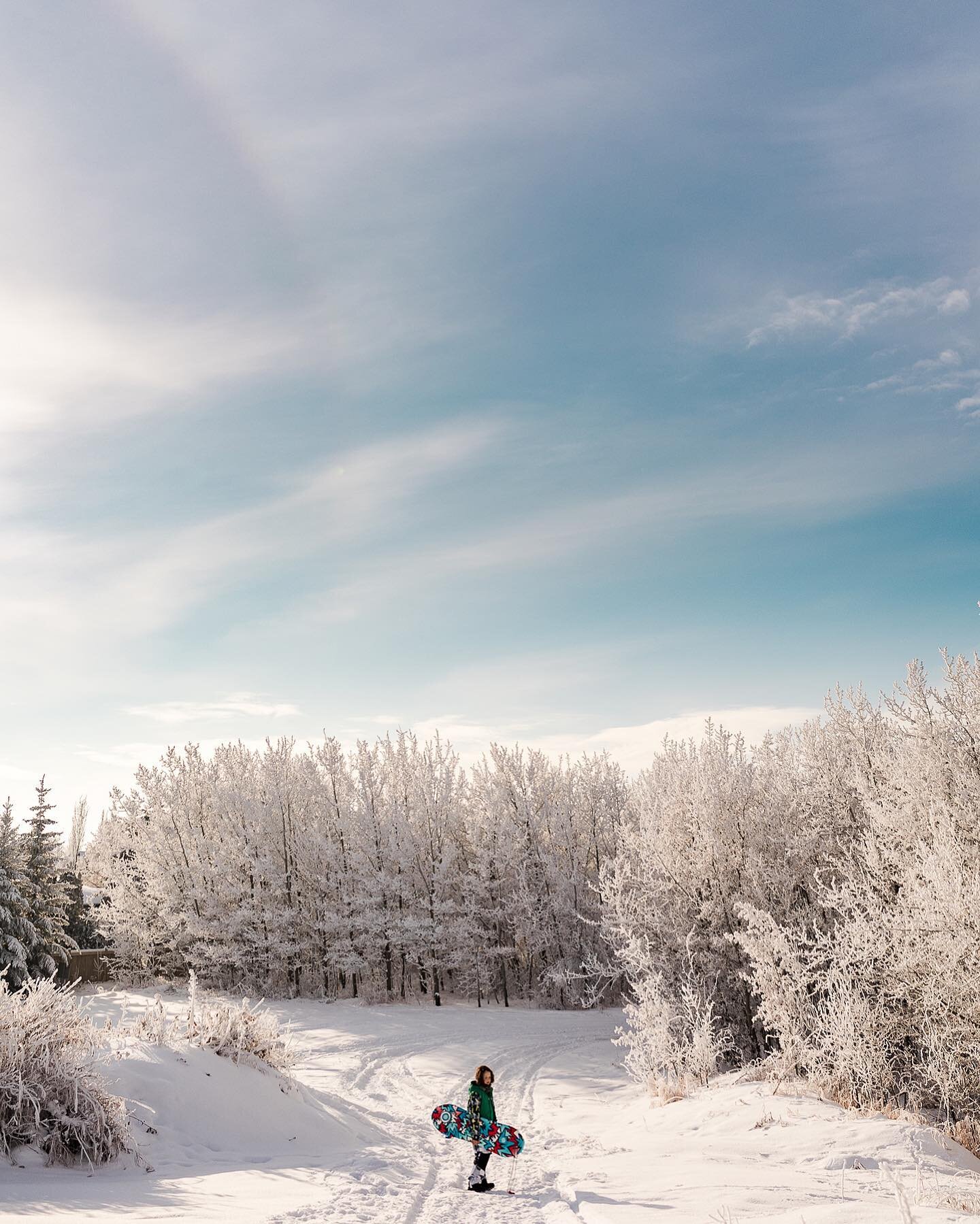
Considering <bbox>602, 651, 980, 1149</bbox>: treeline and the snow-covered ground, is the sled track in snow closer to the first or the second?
the snow-covered ground

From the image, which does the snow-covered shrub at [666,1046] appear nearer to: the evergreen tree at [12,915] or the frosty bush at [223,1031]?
the frosty bush at [223,1031]

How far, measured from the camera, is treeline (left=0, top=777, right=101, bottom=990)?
90.9ft

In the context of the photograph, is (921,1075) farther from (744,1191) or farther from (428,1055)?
(428,1055)

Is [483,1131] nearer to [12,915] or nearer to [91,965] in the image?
[12,915]

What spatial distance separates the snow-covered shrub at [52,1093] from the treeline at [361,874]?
25.1 metres

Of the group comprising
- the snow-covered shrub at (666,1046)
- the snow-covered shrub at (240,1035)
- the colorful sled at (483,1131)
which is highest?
the snow-covered shrub at (240,1035)

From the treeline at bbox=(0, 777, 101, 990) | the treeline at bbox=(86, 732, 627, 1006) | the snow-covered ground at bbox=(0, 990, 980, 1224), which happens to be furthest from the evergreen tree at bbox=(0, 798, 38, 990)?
the snow-covered ground at bbox=(0, 990, 980, 1224)

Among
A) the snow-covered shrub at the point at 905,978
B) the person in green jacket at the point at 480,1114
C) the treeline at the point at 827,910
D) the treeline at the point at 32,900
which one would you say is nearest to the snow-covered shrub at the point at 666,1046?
the treeline at the point at 827,910

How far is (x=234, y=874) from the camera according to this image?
34.1 metres

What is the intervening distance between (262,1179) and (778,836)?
15.6 metres

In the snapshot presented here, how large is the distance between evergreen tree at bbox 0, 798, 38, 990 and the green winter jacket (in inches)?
905

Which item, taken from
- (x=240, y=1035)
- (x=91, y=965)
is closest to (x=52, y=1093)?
(x=240, y=1035)

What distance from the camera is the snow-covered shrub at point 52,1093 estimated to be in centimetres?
795

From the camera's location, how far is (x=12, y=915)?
28469 millimetres
